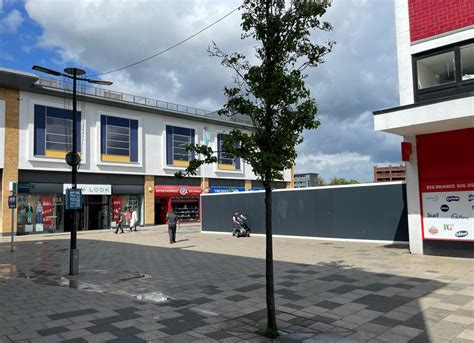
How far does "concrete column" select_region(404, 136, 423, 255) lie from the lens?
42.1 ft

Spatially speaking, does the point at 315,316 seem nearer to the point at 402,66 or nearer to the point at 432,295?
the point at 432,295

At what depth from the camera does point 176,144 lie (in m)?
40.2

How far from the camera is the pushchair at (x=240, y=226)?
2236 cm

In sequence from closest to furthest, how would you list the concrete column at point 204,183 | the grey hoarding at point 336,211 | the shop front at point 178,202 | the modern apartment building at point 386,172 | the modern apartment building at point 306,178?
the grey hoarding at point 336,211 < the shop front at point 178,202 < the concrete column at point 204,183 < the modern apartment building at point 386,172 < the modern apartment building at point 306,178

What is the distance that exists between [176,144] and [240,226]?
1971 cm

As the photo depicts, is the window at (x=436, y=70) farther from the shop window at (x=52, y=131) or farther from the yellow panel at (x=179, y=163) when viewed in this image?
the yellow panel at (x=179, y=163)

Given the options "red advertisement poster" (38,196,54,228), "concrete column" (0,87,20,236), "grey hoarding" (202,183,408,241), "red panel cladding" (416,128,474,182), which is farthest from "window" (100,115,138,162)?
"red panel cladding" (416,128,474,182)

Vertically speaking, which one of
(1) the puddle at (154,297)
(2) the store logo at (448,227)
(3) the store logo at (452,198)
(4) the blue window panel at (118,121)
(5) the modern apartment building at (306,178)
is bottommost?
(1) the puddle at (154,297)

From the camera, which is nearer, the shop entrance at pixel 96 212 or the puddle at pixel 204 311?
the puddle at pixel 204 311

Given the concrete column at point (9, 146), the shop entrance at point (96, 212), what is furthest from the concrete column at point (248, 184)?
the concrete column at point (9, 146)

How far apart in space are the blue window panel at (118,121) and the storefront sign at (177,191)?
653cm

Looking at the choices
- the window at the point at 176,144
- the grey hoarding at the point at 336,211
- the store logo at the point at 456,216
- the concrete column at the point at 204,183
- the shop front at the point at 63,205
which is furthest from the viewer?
the concrete column at the point at 204,183

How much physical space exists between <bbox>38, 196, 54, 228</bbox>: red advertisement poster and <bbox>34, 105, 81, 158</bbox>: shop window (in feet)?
11.1

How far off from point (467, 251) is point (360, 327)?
7744 millimetres
